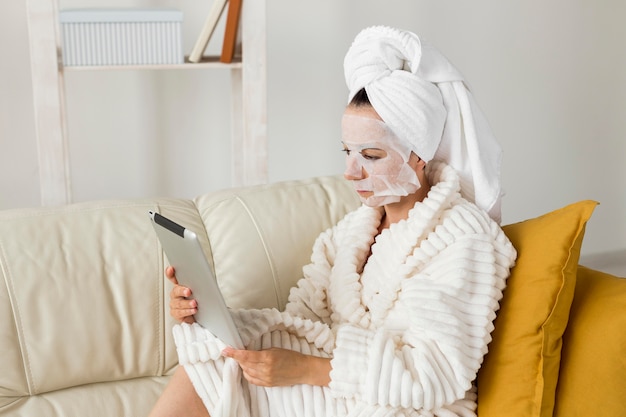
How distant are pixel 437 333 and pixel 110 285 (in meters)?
0.77

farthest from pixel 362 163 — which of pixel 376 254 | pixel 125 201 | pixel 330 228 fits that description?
pixel 125 201

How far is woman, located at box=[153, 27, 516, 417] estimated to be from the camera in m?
1.65

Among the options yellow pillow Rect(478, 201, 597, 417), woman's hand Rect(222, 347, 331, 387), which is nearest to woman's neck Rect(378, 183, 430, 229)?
yellow pillow Rect(478, 201, 597, 417)

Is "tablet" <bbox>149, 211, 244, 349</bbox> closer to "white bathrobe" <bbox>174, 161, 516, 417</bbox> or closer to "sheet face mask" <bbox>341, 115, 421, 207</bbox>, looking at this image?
"white bathrobe" <bbox>174, 161, 516, 417</bbox>

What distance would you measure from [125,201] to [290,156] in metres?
1.23

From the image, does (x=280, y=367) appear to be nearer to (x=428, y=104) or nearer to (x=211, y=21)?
(x=428, y=104)

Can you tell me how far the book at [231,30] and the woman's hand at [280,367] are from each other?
45.7 inches

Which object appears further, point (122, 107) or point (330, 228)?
point (122, 107)

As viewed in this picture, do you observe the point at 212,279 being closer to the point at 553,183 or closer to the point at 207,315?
the point at 207,315

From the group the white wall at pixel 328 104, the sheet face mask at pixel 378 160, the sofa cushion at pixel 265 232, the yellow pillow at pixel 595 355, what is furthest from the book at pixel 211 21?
the yellow pillow at pixel 595 355

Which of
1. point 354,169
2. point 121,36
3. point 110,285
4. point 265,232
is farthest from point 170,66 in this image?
point 354,169

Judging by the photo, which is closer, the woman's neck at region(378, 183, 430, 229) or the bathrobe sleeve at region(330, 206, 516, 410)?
the bathrobe sleeve at region(330, 206, 516, 410)

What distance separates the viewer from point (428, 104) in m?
1.81

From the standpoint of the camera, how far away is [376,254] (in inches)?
75.1
